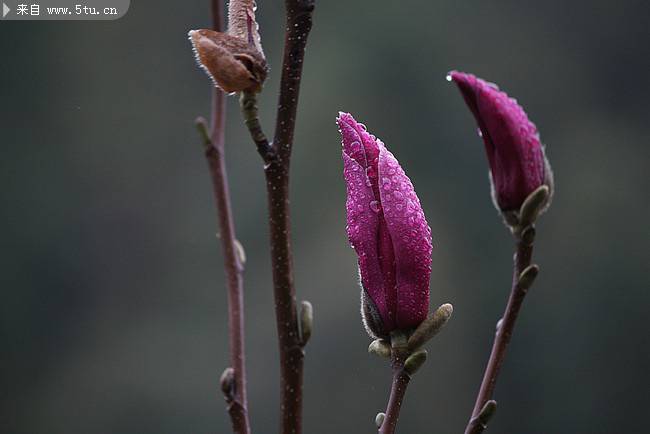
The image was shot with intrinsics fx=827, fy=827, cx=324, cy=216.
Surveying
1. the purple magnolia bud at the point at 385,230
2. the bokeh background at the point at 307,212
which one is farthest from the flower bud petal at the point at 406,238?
the bokeh background at the point at 307,212

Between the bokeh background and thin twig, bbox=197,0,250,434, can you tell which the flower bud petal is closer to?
thin twig, bbox=197,0,250,434

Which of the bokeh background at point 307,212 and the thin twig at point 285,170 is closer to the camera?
the thin twig at point 285,170

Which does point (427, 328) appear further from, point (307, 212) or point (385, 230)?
point (307, 212)

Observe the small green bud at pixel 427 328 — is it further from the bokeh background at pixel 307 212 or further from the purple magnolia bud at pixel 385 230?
the bokeh background at pixel 307 212

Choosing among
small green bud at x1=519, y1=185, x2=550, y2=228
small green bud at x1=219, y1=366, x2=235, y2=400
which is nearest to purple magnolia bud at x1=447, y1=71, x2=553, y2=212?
small green bud at x1=519, y1=185, x2=550, y2=228

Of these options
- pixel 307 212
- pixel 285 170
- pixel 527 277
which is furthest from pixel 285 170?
pixel 307 212

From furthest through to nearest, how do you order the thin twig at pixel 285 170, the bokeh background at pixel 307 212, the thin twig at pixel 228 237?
the bokeh background at pixel 307 212
the thin twig at pixel 228 237
the thin twig at pixel 285 170
